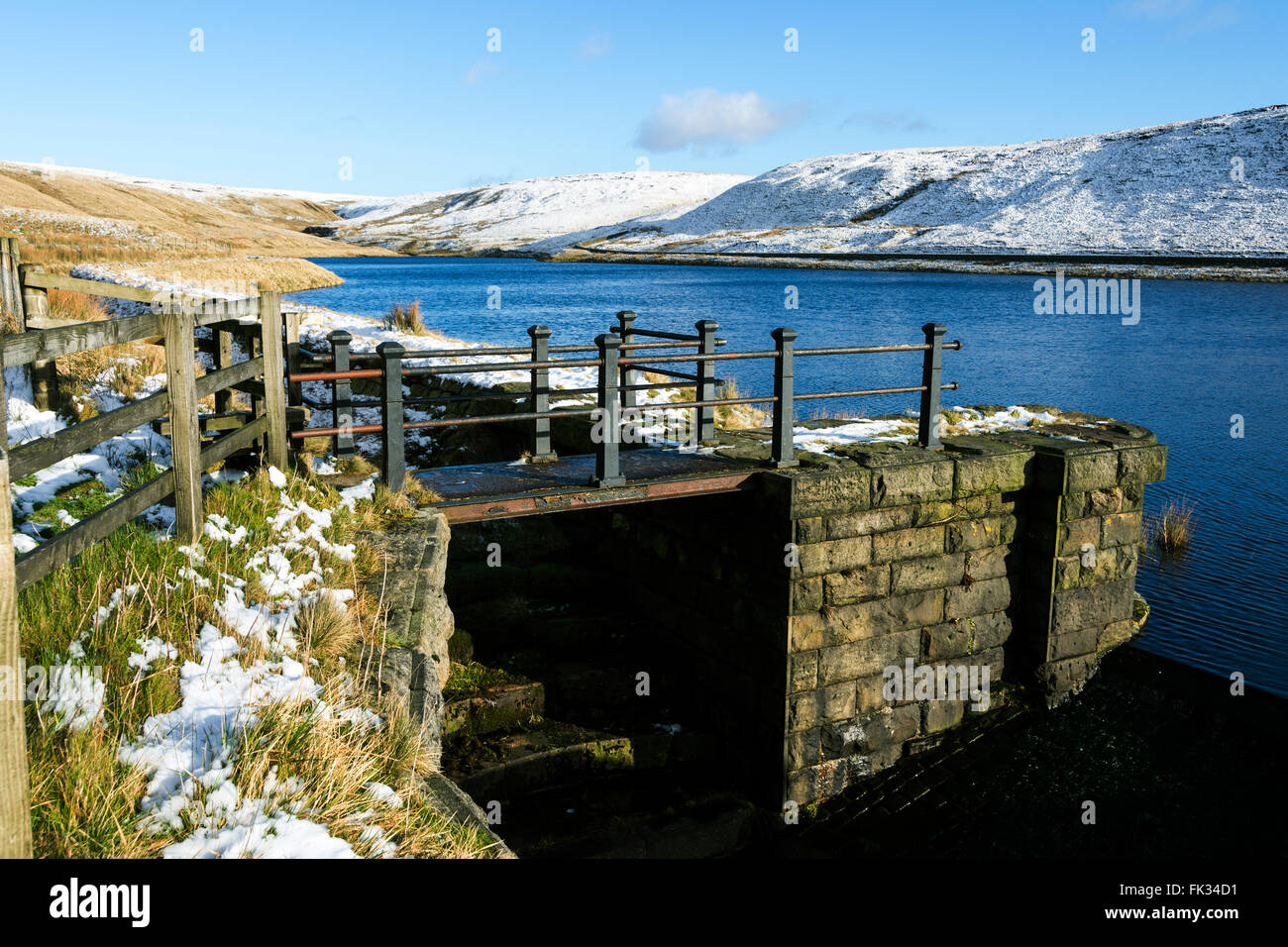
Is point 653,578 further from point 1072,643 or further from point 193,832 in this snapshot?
point 193,832

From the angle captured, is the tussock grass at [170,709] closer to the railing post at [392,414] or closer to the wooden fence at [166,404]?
the wooden fence at [166,404]

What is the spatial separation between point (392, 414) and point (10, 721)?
4.47 m

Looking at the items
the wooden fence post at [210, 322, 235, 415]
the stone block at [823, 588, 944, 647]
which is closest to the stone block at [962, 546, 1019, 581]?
the stone block at [823, 588, 944, 647]

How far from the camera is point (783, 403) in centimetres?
820

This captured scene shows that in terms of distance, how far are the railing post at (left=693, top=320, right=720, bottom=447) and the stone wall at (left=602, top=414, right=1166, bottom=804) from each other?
2.26 ft

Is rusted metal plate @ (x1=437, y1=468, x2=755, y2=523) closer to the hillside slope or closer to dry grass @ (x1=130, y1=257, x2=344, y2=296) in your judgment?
dry grass @ (x1=130, y1=257, x2=344, y2=296)

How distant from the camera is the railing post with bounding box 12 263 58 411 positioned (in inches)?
343

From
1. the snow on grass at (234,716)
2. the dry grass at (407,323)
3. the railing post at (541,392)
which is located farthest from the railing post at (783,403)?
the dry grass at (407,323)

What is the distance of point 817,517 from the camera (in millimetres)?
8070

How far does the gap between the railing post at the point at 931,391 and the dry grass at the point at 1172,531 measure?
6.38 meters

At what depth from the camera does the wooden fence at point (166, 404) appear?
3.76 m

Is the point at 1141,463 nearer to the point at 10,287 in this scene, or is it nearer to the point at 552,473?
the point at 552,473

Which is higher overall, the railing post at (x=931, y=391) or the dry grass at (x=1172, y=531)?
the railing post at (x=931, y=391)
